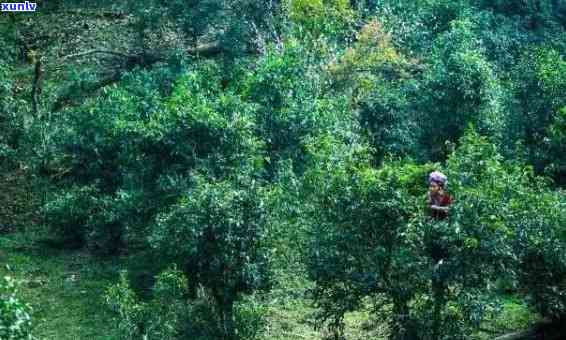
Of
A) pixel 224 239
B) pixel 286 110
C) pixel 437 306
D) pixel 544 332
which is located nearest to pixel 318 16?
pixel 286 110

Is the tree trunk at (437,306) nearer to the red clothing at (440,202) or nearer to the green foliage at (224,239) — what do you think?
the red clothing at (440,202)

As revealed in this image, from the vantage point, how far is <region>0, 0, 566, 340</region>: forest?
1155 cm

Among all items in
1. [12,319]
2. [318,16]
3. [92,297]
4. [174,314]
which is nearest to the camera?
[12,319]

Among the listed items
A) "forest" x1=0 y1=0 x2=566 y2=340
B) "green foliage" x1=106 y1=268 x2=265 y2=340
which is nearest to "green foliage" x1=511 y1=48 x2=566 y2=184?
"forest" x1=0 y1=0 x2=566 y2=340

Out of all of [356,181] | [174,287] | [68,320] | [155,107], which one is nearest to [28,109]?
[155,107]

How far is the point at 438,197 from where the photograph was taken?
1102cm

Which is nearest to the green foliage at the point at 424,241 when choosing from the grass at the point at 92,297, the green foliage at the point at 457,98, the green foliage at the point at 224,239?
the green foliage at the point at 224,239

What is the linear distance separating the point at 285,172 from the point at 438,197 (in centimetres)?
423

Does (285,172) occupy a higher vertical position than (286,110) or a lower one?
lower

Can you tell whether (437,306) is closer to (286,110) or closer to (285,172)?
(285,172)

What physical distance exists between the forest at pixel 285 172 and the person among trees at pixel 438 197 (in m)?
0.03

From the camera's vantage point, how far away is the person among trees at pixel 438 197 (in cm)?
A: 1097

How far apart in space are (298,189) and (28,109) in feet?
32.9

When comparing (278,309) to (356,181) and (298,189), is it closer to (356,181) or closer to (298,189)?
(298,189)
